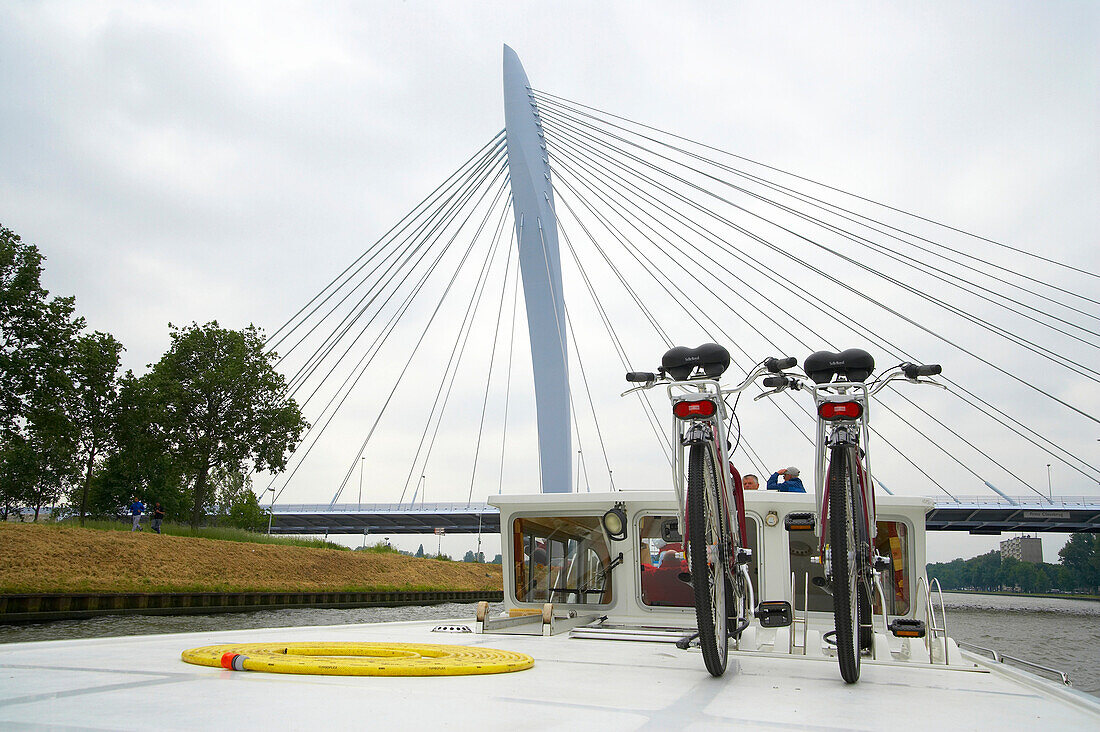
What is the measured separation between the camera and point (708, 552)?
4250mm

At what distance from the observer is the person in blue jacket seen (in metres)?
7.22

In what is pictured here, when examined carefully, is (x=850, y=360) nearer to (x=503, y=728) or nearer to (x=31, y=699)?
(x=503, y=728)

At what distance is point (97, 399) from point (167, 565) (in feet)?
27.4

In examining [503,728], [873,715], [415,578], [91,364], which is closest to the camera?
[503,728]

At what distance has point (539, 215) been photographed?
675 inches

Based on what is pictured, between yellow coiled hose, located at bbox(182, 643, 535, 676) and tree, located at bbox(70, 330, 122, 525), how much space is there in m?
24.9

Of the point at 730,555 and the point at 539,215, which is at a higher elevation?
the point at 539,215

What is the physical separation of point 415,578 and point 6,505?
830 inches

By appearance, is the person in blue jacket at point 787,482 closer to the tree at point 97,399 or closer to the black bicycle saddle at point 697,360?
the black bicycle saddle at point 697,360

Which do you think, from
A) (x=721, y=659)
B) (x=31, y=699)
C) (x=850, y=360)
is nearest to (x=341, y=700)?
(x=31, y=699)

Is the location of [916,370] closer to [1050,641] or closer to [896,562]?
[896,562]

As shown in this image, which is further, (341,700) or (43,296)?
(43,296)

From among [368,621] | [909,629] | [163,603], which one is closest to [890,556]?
[909,629]

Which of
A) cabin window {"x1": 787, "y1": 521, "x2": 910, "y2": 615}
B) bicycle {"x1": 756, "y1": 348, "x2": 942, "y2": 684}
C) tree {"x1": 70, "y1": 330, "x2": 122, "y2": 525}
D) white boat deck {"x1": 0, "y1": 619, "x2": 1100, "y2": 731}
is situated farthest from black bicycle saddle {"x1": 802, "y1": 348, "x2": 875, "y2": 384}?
tree {"x1": 70, "y1": 330, "x2": 122, "y2": 525}
